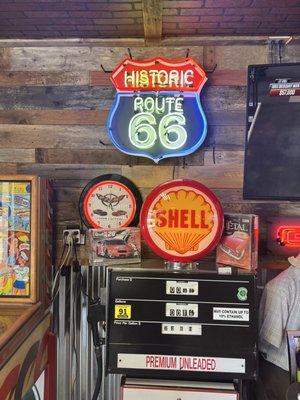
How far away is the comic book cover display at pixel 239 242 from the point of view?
2.41m

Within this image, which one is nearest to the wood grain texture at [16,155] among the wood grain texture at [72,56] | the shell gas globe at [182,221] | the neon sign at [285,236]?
the wood grain texture at [72,56]

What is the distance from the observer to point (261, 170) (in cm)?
293

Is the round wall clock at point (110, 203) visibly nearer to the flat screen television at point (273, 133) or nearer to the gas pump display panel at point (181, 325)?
the gas pump display panel at point (181, 325)

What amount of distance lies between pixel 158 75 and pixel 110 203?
1.00 meters

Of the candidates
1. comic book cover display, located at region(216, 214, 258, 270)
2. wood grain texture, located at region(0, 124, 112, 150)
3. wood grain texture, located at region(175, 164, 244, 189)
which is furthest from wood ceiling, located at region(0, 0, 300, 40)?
comic book cover display, located at region(216, 214, 258, 270)

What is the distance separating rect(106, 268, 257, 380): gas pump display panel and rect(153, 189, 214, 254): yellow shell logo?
188 mm

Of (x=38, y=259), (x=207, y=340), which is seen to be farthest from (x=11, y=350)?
(x=207, y=340)

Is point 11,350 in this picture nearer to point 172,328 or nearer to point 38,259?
point 38,259

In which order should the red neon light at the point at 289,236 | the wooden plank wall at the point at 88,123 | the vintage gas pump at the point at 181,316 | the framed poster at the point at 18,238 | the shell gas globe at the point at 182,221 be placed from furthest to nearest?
the wooden plank wall at the point at 88,123 → the red neon light at the point at 289,236 → the framed poster at the point at 18,238 → the shell gas globe at the point at 182,221 → the vintage gas pump at the point at 181,316

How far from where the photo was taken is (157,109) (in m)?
2.90

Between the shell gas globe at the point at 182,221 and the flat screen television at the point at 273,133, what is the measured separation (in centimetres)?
66

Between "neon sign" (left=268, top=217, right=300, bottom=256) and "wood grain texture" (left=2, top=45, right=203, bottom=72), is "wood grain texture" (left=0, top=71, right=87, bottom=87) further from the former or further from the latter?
"neon sign" (left=268, top=217, right=300, bottom=256)

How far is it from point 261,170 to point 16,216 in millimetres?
1762

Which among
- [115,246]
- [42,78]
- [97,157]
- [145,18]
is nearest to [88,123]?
[97,157]
